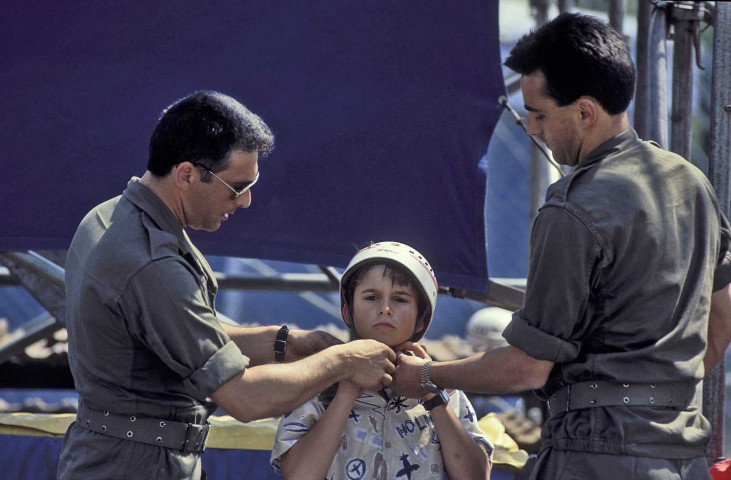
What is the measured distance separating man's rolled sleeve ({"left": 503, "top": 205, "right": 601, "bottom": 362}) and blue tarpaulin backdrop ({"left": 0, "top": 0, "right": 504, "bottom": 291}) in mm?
1652

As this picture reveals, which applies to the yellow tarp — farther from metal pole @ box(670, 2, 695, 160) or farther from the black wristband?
metal pole @ box(670, 2, 695, 160)

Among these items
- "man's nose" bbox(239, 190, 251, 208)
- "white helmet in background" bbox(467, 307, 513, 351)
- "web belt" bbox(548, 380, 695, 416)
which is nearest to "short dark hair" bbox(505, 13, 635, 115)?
"web belt" bbox(548, 380, 695, 416)

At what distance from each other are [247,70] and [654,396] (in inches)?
92.9

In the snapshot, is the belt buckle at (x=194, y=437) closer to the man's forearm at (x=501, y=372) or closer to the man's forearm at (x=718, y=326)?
the man's forearm at (x=501, y=372)

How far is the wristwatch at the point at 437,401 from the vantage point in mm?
2842

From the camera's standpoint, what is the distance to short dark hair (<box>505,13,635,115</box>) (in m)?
2.40

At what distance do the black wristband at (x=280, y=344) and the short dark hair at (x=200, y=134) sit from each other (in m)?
0.84

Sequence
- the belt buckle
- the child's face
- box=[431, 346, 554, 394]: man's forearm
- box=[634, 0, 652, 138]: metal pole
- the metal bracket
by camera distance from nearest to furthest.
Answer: box=[431, 346, 554, 394]: man's forearm → the belt buckle → the child's face → the metal bracket → box=[634, 0, 652, 138]: metal pole

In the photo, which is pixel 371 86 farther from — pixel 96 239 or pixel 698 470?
pixel 698 470

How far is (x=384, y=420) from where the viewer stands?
117 inches

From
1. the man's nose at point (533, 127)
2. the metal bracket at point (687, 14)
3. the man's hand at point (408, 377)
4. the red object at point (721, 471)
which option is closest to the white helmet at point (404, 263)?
the man's hand at point (408, 377)

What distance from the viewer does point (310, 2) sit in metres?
4.06

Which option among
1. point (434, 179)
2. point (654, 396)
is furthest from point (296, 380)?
point (434, 179)

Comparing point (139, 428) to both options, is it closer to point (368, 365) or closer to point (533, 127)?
point (368, 365)
